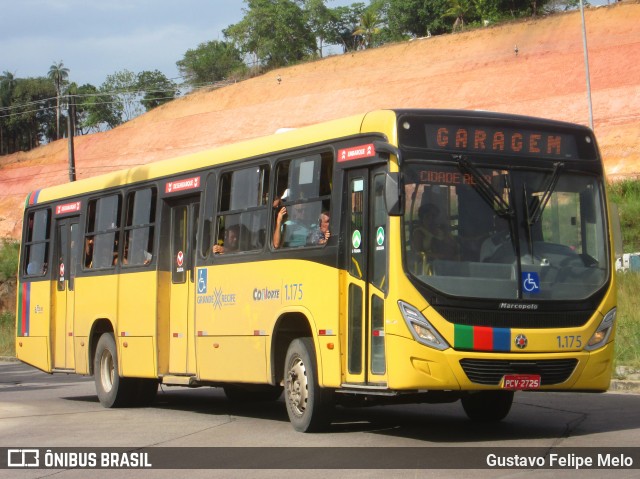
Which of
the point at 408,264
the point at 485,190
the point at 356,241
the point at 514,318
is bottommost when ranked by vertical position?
the point at 514,318

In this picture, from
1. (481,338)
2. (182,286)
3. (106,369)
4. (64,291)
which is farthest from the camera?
(64,291)

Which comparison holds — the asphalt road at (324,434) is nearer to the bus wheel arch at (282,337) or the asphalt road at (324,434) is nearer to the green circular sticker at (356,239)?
the bus wheel arch at (282,337)

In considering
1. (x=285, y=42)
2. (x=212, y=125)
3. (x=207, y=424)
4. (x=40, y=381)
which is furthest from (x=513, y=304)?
(x=285, y=42)

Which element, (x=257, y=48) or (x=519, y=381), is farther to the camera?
Result: (x=257, y=48)

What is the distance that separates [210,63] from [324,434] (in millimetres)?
112000

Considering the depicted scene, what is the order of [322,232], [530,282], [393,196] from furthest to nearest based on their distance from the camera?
[322,232] → [530,282] → [393,196]

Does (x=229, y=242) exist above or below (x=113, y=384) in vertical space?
above

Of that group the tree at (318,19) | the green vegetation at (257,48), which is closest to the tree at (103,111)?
the green vegetation at (257,48)

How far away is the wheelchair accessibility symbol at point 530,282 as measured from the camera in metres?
10.7

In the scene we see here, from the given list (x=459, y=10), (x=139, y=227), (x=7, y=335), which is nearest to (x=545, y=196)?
(x=139, y=227)

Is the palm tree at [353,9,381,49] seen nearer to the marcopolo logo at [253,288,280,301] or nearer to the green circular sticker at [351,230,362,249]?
the marcopolo logo at [253,288,280,301]

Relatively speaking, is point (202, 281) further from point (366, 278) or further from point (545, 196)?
point (545, 196)

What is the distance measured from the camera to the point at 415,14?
9975 centimetres

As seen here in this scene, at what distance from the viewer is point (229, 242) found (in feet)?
44.8
